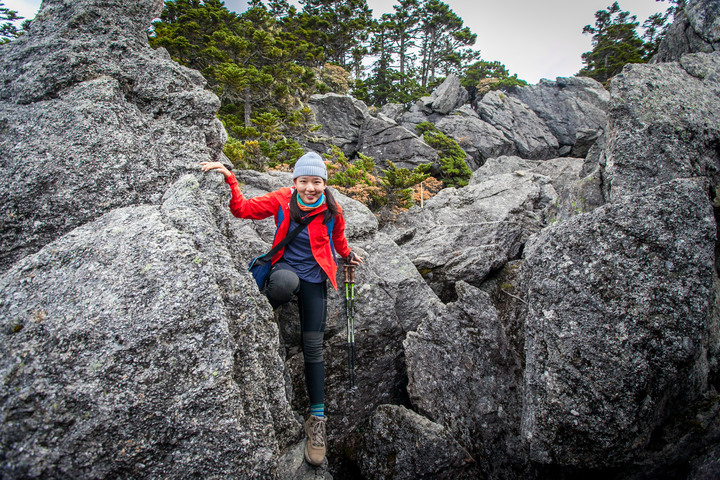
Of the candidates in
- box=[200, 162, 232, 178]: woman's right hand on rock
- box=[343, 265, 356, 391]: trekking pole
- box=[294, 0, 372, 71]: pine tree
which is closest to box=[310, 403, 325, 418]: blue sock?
box=[343, 265, 356, 391]: trekking pole

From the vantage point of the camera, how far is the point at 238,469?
8.96 feet

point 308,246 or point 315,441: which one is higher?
point 308,246

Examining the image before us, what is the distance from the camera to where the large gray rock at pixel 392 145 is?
28.2 m

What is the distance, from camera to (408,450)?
181 inches

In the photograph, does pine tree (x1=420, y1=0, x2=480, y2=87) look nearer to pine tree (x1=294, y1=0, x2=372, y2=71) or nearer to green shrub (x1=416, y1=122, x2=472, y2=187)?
pine tree (x1=294, y1=0, x2=372, y2=71)

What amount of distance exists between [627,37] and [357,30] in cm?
3999

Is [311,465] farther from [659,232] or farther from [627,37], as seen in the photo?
[627,37]

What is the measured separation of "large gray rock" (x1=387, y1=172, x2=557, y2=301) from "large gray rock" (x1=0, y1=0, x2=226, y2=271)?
543cm

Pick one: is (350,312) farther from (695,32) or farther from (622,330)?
(695,32)

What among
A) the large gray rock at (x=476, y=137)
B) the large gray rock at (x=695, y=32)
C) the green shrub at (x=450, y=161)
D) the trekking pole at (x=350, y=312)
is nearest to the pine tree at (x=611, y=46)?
the large gray rock at (x=476, y=137)

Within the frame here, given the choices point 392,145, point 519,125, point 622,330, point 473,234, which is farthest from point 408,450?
point 519,125

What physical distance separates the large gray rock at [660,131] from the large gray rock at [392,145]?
22.1 metres

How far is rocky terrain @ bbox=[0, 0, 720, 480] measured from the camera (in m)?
2.54

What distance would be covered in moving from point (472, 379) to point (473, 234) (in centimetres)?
408
